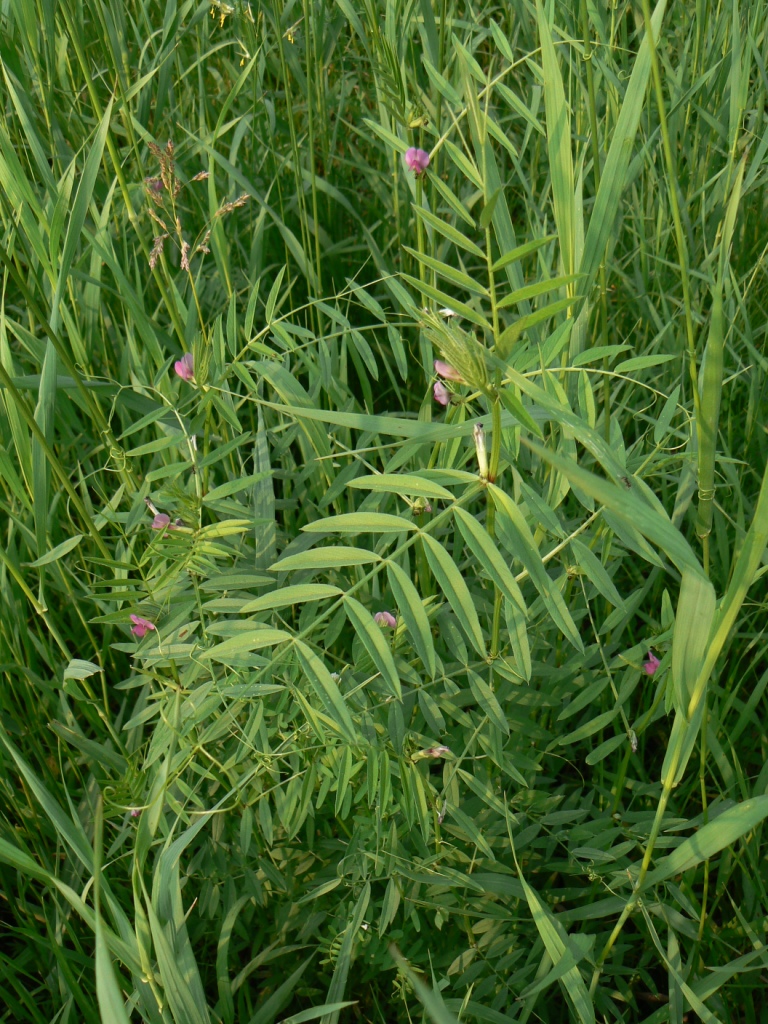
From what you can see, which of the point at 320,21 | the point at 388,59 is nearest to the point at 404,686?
the point at 388,59

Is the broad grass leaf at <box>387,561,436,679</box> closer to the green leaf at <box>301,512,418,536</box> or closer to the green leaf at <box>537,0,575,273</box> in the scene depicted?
the green leaf at <box>301,512,418,536</box>

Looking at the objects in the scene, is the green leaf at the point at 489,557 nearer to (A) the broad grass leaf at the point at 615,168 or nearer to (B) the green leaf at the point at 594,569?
(B) the green leaf at the point at 594,569

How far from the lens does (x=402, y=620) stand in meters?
1.00

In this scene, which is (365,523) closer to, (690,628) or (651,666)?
(690,628)

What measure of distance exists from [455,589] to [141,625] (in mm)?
421

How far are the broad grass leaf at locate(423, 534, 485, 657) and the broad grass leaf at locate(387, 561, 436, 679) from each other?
0.09 ft

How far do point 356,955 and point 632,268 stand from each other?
1349 mm

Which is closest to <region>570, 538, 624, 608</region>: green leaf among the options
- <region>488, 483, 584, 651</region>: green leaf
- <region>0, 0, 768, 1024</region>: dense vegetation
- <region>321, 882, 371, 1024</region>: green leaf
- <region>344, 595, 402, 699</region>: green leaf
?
<region>0, 0, 768, 1024</region>: dense vegetation

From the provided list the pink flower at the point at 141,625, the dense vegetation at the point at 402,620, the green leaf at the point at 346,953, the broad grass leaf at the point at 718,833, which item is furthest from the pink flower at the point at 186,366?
the broad grass leaf at the point at 718,833

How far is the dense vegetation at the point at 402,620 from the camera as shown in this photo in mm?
852

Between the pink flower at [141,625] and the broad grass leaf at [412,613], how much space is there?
1.20ft

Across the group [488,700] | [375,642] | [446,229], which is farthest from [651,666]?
[446,229]

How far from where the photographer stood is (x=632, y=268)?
1.92m

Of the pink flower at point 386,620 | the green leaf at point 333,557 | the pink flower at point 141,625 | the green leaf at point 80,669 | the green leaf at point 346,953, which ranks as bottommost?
the green leaf at point 346,953
